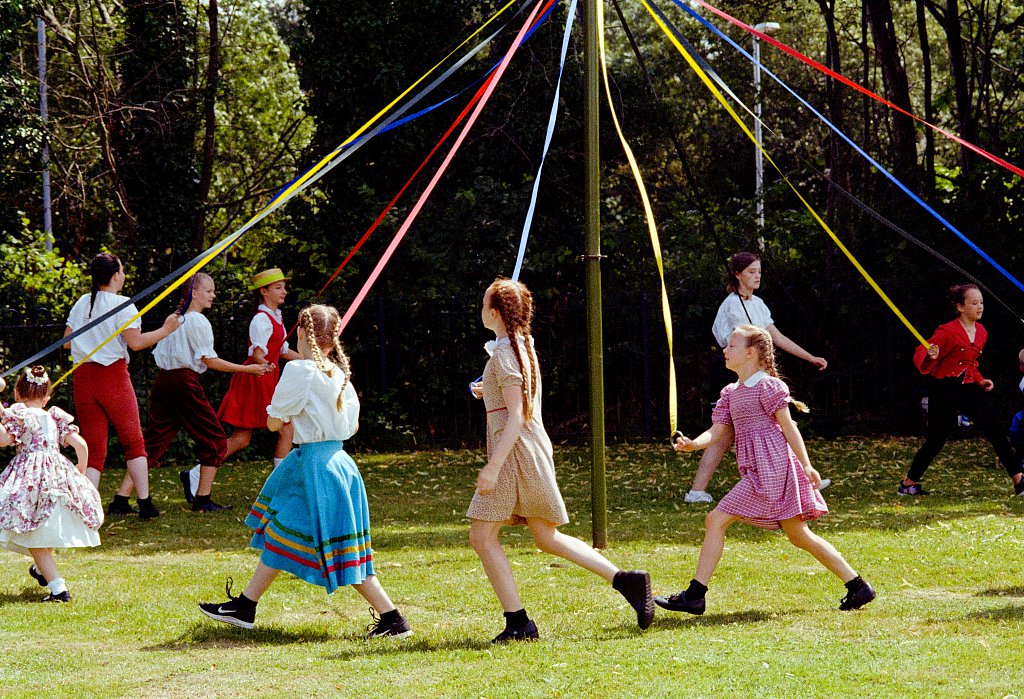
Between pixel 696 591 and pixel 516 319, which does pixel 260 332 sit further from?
pixel 696 591

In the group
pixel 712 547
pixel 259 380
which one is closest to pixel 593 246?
pixel 712 547

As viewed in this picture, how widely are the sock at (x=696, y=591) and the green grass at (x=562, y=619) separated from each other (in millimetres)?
108

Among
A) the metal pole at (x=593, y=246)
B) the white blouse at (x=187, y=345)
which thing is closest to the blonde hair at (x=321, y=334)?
the metal pole at (x=593, y=246)

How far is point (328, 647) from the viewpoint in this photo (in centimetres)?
492

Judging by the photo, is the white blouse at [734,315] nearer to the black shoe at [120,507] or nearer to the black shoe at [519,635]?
the black shoe at [519,635]

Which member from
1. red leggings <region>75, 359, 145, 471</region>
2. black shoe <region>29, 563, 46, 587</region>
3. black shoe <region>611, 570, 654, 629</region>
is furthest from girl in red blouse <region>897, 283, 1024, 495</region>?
black shoe <region>29, 563, 46, 587</region>

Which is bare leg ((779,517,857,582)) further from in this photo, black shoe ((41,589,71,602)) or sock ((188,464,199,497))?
sock ((188,464,199,497))

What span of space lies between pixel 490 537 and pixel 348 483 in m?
0.64

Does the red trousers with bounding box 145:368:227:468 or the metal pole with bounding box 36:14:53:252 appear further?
the metal pole with bounding box 36:14:53:252

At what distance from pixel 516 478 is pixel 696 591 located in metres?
1.00

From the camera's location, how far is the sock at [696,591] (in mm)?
5262

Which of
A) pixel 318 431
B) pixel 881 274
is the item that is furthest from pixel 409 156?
pixel 318 431

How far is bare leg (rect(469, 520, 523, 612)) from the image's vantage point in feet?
16.0

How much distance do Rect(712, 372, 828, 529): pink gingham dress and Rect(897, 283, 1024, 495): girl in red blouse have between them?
3522 mm
